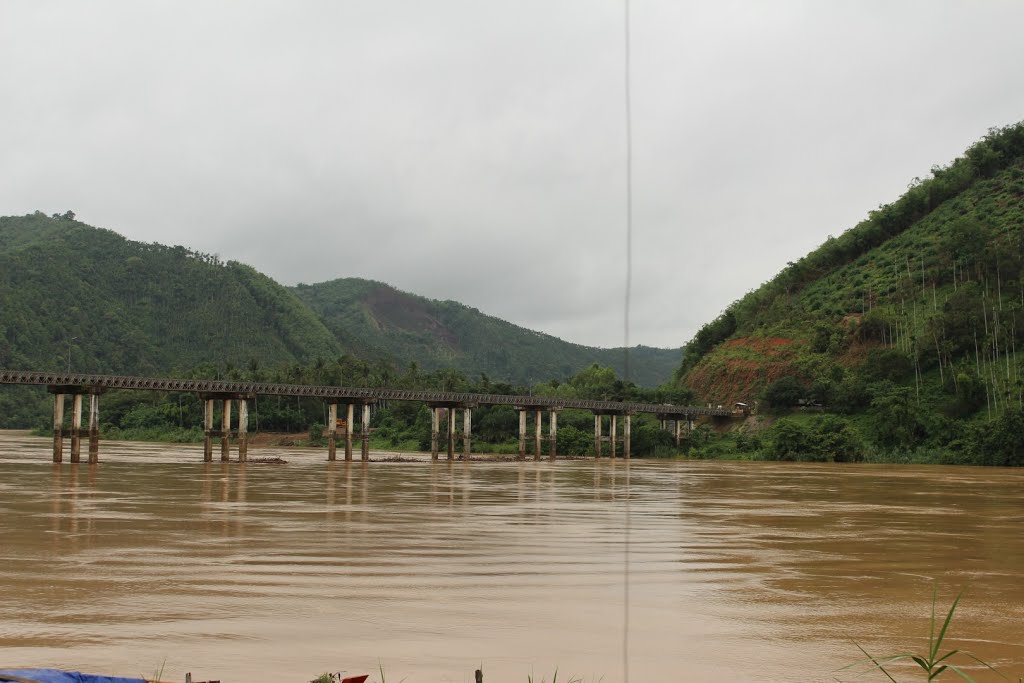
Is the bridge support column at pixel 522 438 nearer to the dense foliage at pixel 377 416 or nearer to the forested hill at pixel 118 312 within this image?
the dense foliage at pixel 377 416

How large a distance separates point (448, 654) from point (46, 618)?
5737mm

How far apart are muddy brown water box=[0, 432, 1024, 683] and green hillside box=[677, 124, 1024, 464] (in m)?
58.8

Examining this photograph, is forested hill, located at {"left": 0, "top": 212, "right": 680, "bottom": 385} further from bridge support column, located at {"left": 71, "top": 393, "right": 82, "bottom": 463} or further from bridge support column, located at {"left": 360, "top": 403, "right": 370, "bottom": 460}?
bridge support column, located at {"left": 71, "top": 393, "right": 82, "bottom": 463}

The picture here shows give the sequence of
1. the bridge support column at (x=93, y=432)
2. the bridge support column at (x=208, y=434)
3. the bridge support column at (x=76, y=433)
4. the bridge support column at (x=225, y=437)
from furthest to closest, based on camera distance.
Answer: the bridge support column at (x=225, y=437) → the bridge support column at (x=208, y=434) → the bridge support column at (x=76, y=433) → the bridge support column at (x=93, y=432)

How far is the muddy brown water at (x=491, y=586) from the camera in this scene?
37.2 feet

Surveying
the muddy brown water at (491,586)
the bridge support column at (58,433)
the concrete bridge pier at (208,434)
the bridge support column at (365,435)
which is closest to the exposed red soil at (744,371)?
the bridge support column at (365,435)

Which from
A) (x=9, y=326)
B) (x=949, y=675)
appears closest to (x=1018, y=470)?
(x=949, y=675)

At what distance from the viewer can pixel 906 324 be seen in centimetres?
10781

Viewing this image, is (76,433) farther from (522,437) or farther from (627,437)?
(627,437)

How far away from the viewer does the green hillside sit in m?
87.8

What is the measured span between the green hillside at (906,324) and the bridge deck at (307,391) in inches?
579

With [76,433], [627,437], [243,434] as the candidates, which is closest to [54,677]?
[76,433]

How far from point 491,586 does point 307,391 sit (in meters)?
59.5

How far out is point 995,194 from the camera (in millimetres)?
131250
